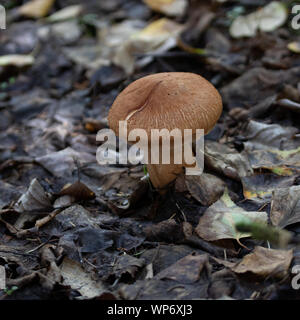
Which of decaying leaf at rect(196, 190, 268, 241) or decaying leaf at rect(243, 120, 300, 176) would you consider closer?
decaying leaf at rect(196, 190, 268, 241)

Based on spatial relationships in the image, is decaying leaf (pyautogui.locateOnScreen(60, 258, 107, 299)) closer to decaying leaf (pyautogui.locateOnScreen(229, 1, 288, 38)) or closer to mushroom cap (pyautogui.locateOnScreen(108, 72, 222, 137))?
mushroom cap (pyautogui.locateOnScreen(108, 72, 222, 137))

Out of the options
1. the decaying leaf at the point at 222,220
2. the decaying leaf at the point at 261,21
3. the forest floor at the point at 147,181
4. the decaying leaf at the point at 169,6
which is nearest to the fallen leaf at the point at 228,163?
the forest floor at the point at 147,181

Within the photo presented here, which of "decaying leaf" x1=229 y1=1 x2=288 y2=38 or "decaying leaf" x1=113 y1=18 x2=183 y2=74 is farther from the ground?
"decaying leaf" x1=229 y1=1 x2=288 y2=38

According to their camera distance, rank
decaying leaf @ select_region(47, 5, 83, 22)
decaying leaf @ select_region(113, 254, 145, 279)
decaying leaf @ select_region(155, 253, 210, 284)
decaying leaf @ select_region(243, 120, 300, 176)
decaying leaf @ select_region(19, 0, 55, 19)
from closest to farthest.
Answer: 1. decaying leaf @ select_region(155, 253, 210, 284)
2. decaying leaf @ select_region(113, 254, 145, 279)
3. decaying leaf @ select_region(243, 120, 300, 176)
4. decaying leaf @ select_region(47, 5, 83, 22)
5. decaying leaf @ select_region(19, 0, 55, 19)
